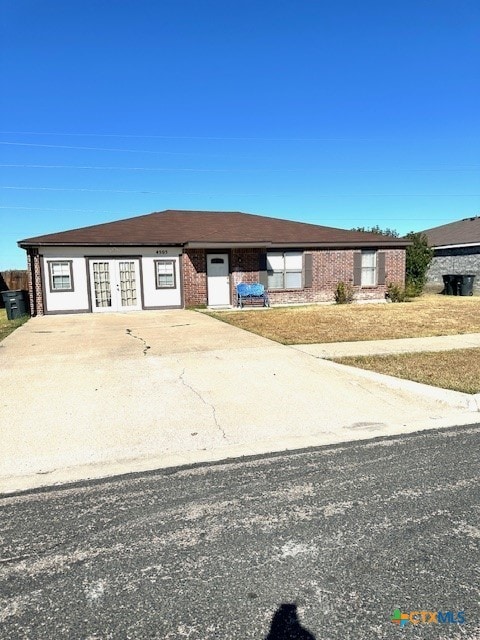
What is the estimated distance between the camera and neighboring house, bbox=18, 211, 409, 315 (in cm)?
1773

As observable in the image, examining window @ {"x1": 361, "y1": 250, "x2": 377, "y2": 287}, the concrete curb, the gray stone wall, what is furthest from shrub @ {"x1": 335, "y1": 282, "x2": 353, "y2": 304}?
the concrete curb

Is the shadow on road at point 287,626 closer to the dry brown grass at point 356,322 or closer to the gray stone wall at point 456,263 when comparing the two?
the dry brown grass at point 356,322

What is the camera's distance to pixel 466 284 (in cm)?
2353

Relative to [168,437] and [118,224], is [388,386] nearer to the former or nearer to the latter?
[168,437]

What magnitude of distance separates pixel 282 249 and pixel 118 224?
25.1ft

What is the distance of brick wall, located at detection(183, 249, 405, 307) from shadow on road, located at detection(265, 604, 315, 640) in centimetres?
1720

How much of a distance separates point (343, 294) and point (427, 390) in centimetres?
1439

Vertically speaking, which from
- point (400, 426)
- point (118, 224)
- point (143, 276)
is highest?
point (118, 224)

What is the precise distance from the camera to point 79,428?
5012 millimetres

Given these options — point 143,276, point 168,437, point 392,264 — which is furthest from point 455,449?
point 392,264

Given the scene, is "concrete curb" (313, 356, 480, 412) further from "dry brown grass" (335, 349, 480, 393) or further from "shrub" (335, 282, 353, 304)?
"shrub" (335, 282, 353, 304)

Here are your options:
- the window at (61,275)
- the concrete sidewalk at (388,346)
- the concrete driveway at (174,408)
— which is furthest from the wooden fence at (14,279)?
the concrete sidewalk at (388,346)

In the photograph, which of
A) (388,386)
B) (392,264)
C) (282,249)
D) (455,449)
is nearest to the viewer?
(455,449)

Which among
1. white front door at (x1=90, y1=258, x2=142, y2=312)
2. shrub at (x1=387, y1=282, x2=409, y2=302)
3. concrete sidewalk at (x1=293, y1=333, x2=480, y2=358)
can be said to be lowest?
concrete sidewalk at (x1=293, y1=333, x2=480, y2=358)
